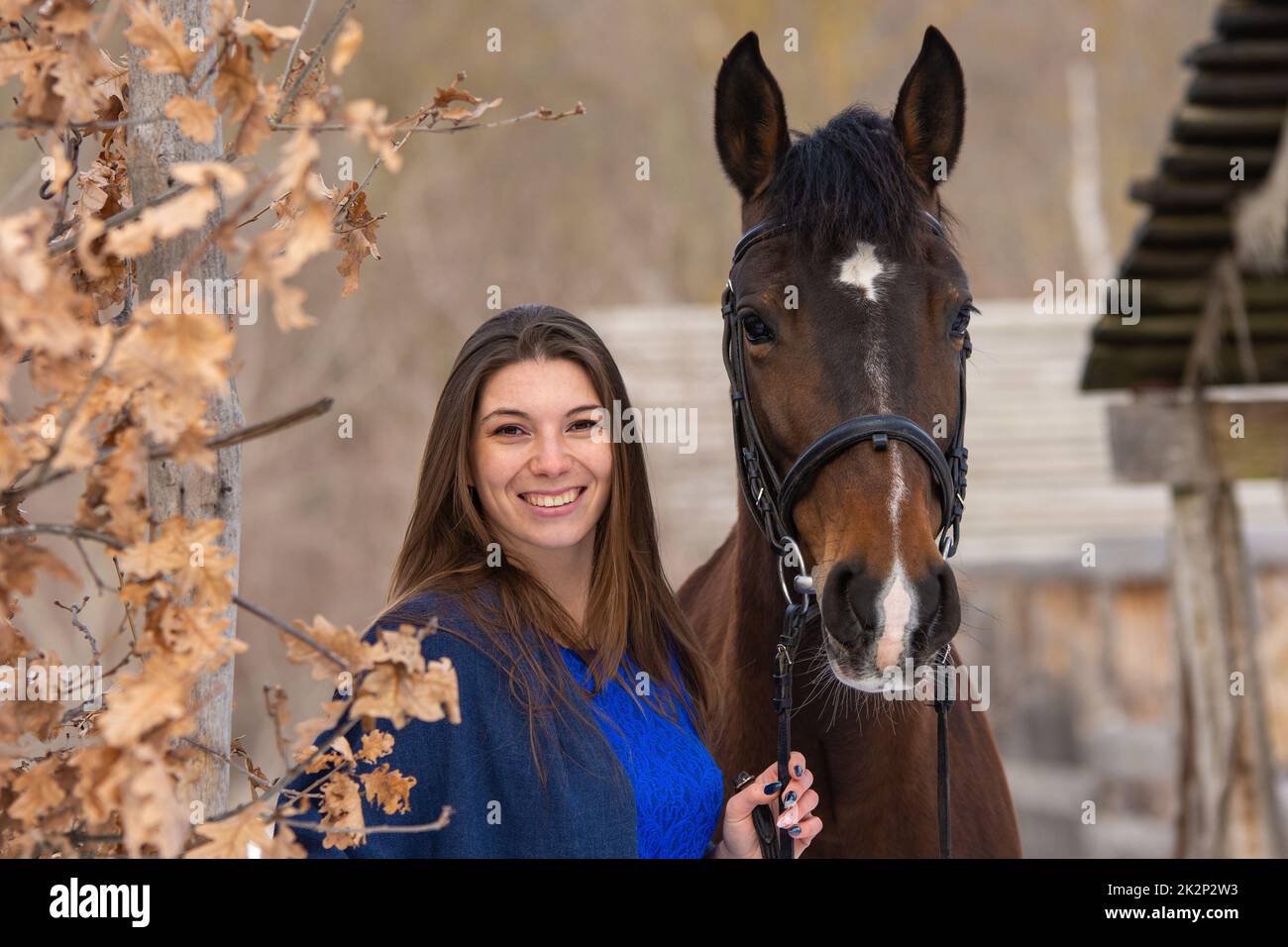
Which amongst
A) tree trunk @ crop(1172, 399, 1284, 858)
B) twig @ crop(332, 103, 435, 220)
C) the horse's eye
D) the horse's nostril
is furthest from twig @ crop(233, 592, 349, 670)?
tree trunk @ crop(1172, 399, 1284, 858)

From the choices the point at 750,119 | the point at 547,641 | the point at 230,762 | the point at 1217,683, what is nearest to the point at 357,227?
the point at 547,641

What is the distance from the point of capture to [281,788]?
184 cm

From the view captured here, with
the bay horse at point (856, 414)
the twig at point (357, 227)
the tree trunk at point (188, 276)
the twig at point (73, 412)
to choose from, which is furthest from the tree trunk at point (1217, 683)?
the twig at point (73, 412)

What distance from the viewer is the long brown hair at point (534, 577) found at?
2.40m

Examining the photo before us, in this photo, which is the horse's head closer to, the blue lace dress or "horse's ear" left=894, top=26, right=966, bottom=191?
"horse's ear" left=894, top=26, right=966, bottom=191

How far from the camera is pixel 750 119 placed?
304cm

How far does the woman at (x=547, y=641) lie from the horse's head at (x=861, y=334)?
13.2 inches

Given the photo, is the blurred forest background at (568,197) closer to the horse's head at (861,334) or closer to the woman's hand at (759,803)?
the horse's head at (861,334)

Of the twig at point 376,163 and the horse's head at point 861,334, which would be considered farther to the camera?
the horse's head at point 861,334

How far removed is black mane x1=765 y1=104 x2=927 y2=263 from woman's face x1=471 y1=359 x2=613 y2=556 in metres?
0.60
